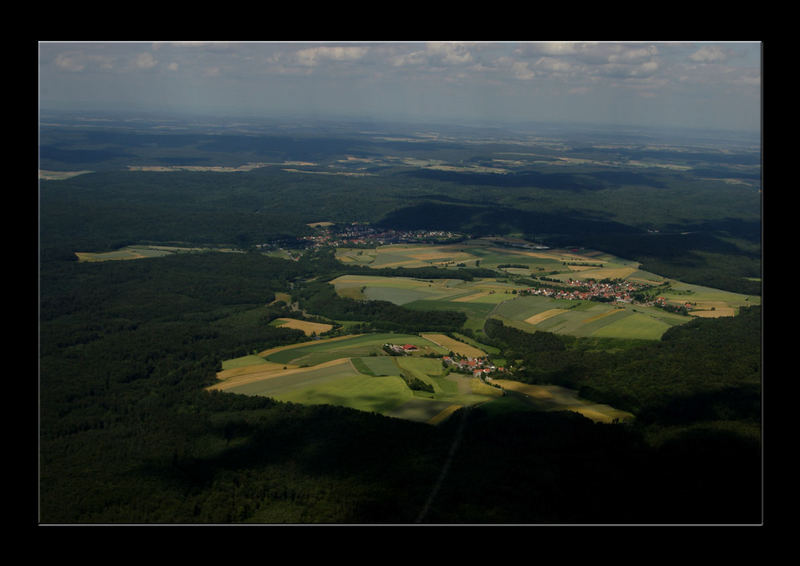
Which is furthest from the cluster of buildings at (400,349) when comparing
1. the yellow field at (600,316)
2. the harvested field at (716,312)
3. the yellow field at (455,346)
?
the harvested field at (716,312)

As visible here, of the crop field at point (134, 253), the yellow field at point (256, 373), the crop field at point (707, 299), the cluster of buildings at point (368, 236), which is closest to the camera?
the yellow field at point (256, 373)

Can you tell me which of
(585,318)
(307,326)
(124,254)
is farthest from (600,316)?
(124,254)

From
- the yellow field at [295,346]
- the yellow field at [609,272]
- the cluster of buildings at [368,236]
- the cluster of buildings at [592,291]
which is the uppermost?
the cluster of buildings at [368,236]

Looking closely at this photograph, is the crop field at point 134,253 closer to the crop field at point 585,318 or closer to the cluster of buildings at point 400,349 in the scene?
the crop field at point 585,318

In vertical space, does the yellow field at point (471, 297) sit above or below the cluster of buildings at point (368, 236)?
below

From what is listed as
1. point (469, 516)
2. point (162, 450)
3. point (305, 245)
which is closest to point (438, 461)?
point (469, 516)
